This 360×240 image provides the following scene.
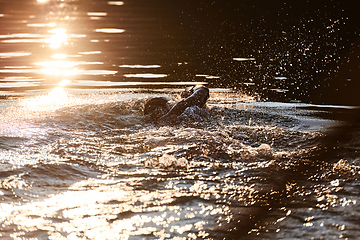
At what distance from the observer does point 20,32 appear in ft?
68.4

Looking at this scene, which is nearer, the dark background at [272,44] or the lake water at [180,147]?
the lake water at [180,147]

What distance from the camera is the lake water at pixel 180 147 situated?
319cm

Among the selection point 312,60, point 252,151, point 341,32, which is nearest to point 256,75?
point 312,60

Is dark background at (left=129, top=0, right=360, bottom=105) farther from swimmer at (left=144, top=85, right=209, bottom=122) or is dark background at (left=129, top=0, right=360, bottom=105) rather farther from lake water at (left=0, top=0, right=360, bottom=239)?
swimmer at (left=144, top=85, right=209, bottom=122)

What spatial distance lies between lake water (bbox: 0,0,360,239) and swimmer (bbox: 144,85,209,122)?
25cm

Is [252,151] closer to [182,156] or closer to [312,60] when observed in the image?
[182,156]

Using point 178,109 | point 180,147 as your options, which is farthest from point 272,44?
point 180,147

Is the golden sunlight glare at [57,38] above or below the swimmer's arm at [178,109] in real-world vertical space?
above

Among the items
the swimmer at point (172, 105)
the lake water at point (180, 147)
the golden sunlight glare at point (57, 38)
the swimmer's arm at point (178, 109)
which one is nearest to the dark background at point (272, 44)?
the lake water at point (180, 147)

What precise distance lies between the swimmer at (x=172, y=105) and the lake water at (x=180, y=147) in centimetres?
25

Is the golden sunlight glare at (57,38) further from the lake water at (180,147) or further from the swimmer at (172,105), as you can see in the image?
the swimmer at (172,105)

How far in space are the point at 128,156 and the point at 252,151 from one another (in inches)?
60.9

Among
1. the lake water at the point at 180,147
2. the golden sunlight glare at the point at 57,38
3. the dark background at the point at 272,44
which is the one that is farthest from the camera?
the golden sunlight glare at the point at 57,38

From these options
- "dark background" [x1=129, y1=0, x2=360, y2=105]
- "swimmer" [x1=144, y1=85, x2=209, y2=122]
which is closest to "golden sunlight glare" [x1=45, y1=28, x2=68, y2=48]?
"dark background" [x1=129, y1=0, x2=360, y2=105]
